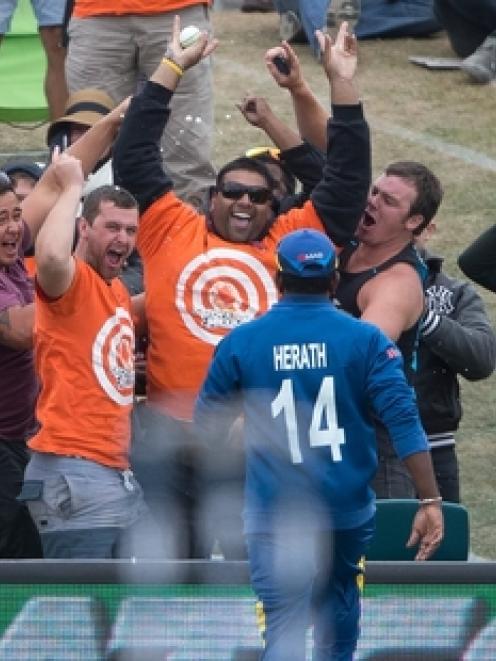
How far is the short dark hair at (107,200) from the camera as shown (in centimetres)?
650

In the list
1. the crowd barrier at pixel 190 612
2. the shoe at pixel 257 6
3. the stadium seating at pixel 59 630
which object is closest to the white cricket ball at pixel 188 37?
the crowd barrier at pixel 190 612

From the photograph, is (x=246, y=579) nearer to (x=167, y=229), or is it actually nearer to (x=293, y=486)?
(x=293, y=486)

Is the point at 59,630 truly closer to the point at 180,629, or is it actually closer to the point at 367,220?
the point at 180,629

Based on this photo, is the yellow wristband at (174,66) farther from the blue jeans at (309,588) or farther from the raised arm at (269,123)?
the blue jeans at (309,588)

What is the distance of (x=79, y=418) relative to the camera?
627 centimetres

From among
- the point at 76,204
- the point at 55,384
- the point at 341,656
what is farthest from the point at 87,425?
the point at 341,656

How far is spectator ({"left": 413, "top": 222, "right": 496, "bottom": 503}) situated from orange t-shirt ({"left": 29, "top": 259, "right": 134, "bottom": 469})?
4.33 ft

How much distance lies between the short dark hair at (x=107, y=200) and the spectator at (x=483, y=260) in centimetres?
157

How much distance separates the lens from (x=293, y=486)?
18.0ft

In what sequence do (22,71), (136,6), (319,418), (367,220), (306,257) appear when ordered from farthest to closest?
(22,71), (136,6), (367,220), (306,257), (319,418)

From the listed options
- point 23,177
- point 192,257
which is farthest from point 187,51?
point 23,177

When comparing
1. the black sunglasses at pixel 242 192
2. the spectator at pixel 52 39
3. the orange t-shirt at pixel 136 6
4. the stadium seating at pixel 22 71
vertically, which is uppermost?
the black sunglasses at pixel 242 192

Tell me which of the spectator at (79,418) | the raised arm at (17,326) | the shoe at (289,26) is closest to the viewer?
the spectator at (79,418)

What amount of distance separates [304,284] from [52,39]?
239 inches
